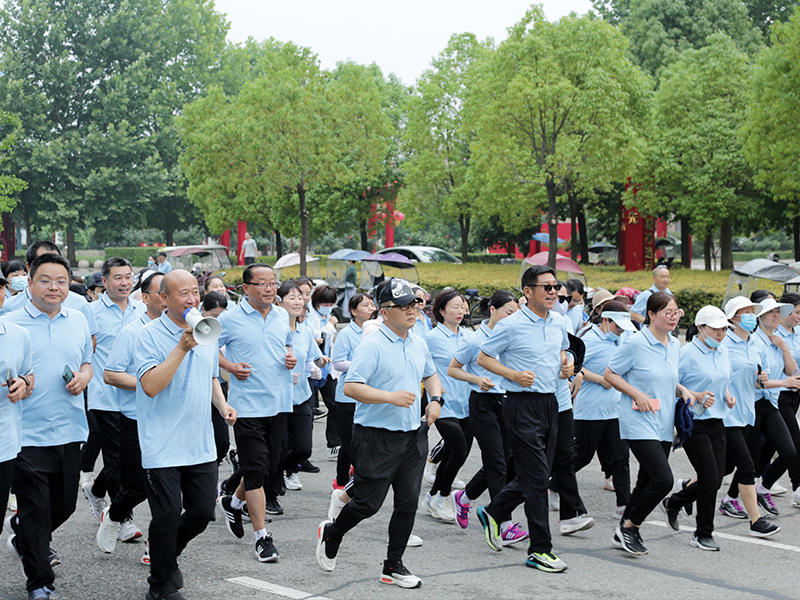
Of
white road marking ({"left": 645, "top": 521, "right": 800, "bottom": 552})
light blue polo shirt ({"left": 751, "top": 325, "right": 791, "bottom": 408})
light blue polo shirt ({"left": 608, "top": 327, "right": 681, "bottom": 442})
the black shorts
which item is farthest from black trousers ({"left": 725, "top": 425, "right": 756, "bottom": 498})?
the black shorts

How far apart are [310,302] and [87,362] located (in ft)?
16.0

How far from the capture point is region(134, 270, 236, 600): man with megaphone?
4906mm

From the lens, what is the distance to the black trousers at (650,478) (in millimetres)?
6203

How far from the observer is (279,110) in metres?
27.0

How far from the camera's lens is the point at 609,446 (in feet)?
25.2

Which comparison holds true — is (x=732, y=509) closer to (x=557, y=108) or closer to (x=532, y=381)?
(x=532, y=381)

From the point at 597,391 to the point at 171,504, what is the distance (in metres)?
3.91

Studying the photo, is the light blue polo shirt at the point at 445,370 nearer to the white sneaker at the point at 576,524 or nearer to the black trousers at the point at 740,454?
the white sneaker at the point at 576,524

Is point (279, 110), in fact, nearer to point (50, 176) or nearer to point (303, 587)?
point (303, 587)

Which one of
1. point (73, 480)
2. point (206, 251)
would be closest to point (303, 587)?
point (73, 480)

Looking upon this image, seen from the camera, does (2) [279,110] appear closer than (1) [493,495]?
No

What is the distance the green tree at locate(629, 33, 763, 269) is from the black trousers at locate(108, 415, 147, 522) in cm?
2725

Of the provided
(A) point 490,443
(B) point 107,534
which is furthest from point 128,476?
(A) point 490,443

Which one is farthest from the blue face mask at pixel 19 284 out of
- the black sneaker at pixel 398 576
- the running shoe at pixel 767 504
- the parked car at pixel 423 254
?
the parked car at pixel 423 254
